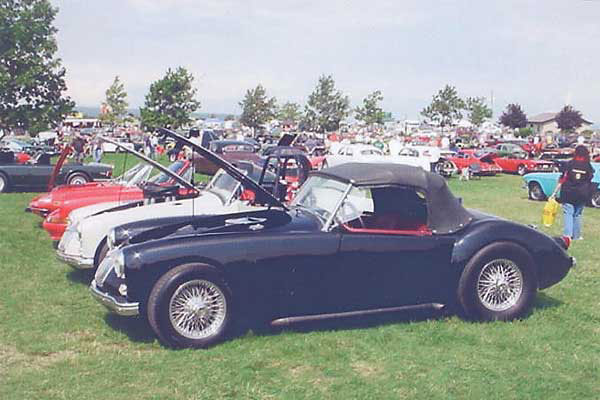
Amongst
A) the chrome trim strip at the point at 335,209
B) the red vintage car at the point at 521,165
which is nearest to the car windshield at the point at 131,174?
the chrome trim strip at the point at 335,209

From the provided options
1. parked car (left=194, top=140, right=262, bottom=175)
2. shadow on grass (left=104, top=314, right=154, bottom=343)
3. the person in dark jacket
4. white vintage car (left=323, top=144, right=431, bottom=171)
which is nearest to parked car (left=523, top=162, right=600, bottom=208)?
white vintage car (left=323, top=144, right=431, bottom=171)

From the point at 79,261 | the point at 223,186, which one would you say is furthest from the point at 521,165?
the point at 79,261

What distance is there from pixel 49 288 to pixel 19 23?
21.6 m

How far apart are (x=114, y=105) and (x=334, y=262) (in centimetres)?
6798

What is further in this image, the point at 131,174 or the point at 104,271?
the point at 131,174

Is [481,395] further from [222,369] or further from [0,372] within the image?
[0,372]

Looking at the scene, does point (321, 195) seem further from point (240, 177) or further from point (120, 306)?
point (120, 306)

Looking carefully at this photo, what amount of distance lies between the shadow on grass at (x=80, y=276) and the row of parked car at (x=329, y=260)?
1.59 m

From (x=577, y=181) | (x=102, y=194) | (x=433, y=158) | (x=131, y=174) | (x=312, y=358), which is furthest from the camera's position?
(x=433, y=158)

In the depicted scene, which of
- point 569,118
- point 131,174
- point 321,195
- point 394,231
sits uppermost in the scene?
point 569,118

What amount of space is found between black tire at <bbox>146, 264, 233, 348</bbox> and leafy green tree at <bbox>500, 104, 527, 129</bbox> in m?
78.4

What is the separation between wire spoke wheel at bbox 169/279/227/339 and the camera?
558 centimetres

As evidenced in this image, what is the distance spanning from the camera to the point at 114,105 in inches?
2761

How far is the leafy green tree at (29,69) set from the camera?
26.3 meters
